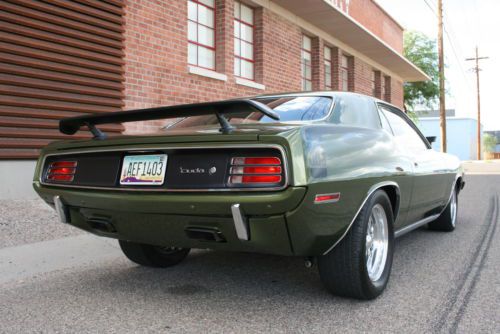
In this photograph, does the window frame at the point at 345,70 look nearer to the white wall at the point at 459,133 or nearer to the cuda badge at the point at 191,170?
the cuda badge at the point at 191,170

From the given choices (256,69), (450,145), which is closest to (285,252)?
(256,69)

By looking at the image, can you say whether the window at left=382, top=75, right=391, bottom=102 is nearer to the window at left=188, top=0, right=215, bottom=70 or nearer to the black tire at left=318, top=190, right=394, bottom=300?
the window at left=188, top=0, right=215, bottom=70

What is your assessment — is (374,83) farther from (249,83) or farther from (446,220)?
(446,220)

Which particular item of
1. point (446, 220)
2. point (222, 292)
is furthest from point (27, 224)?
point (446, 220)

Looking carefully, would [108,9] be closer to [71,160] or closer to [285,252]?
[71,160]

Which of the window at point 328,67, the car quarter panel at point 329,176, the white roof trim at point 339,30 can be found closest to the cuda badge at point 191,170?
the car quarter panel at point 329,176

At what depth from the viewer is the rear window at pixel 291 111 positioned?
3.27 meters

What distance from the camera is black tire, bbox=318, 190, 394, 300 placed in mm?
2896

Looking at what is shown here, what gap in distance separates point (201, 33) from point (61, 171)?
6.57 metres

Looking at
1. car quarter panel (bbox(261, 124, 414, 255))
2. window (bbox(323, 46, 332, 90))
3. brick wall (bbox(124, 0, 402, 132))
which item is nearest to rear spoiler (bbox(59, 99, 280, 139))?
car quarter panel (bbox(261, 124, 414, 255))

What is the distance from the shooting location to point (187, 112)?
2750mm

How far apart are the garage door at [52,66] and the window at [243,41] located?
10.7ft

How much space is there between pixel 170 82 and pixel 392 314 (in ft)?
20.6

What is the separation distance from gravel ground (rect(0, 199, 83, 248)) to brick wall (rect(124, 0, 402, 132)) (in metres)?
2.36
